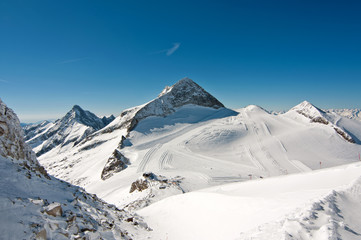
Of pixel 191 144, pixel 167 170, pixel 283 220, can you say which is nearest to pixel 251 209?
pixel 283 220

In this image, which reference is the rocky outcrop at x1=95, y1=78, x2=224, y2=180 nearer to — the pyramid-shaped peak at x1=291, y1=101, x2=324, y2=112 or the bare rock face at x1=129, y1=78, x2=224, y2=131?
the bare rock face at x1=129, y1=78, x2=224, y2=131

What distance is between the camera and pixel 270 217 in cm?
570

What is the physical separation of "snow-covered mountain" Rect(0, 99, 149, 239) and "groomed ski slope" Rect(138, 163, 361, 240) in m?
2.11

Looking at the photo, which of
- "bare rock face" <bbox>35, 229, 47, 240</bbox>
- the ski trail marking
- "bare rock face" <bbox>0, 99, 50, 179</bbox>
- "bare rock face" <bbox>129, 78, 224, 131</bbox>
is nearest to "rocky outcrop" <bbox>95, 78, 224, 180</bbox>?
"bare rock face" <bbox>129, 78, 224, 131</bbox>

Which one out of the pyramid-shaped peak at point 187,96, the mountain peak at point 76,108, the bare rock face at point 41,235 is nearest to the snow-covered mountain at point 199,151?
the pyramid-shaped peak at point 187,96

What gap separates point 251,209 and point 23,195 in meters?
8.50

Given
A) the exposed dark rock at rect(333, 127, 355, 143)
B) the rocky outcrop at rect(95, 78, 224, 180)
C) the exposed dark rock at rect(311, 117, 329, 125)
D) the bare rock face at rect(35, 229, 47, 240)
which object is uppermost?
the rocky outcrop at rect(95, 78, 224, 180)

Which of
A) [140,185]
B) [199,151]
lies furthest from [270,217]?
[199,151]

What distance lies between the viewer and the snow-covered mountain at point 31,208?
167 inches

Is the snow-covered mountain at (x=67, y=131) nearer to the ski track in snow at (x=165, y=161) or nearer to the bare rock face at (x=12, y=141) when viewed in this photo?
the ski track in snow at (x=165, y=161)

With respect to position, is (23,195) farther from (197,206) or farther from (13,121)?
(197,206)

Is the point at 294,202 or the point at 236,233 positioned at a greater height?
the point at 294,202

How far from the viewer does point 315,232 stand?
4305mm

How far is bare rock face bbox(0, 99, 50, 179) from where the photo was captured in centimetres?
754
